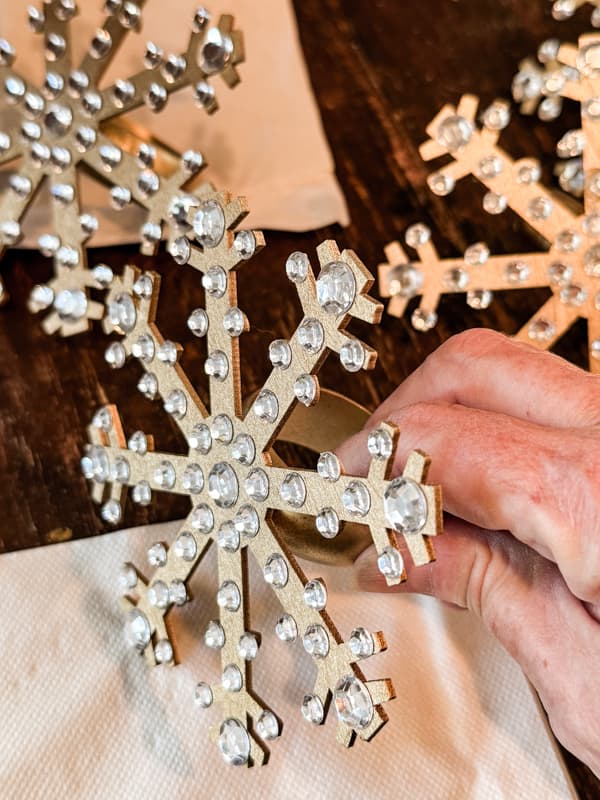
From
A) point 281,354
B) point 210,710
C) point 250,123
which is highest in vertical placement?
point 250,123

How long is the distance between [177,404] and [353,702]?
168mm

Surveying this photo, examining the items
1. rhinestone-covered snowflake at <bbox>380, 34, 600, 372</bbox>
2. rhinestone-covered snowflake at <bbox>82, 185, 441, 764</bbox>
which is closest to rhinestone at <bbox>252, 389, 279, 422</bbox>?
rhinestone-covered snowflake at <bbox>82, 185, 441, 764</bbox>

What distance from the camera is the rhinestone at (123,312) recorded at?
467 millimetres

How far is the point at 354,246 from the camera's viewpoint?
0.64m

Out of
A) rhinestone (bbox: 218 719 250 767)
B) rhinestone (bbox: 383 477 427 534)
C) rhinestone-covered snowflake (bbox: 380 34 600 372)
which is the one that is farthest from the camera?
rhinestone-covered snowflake (bbox: 380 34 600 372)

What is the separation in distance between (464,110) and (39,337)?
311 mm

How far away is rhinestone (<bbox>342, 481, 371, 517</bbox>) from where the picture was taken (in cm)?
35

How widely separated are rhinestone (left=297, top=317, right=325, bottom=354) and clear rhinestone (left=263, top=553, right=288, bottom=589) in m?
0.10

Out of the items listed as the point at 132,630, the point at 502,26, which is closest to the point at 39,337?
the point at 132,630

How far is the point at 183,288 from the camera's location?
23.7 inches

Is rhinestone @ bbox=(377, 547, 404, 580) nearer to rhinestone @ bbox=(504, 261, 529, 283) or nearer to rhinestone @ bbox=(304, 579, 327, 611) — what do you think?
rhinestone @ bbox=(304, 579, 327, 611)

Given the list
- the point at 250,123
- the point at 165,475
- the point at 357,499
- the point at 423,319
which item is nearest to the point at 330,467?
the point at 357,499

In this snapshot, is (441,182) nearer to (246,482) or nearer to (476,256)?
(476,256)

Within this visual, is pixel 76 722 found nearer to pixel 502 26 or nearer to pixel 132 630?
pixel 132 630
